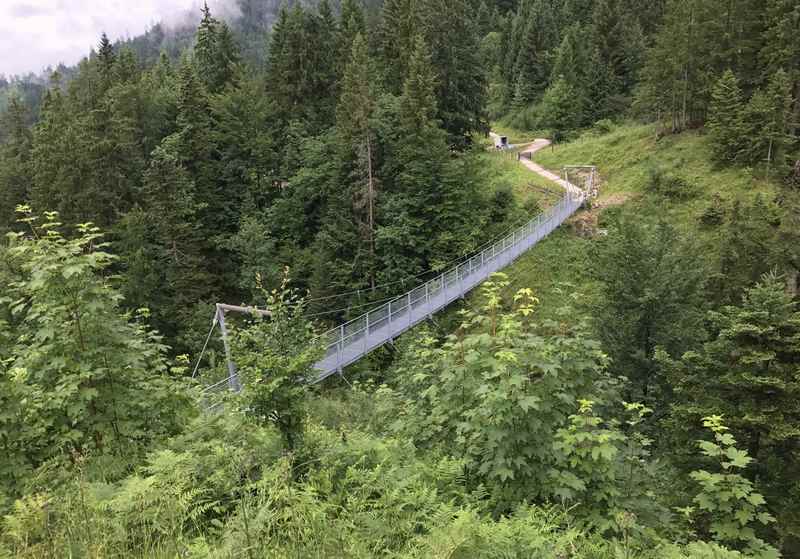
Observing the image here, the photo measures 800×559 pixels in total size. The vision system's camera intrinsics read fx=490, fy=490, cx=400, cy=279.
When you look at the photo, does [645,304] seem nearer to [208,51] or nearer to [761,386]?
[761,386]

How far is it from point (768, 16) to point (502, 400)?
2752cm

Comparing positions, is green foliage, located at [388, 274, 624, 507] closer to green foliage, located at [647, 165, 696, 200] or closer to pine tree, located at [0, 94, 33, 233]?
green foliage, located at [647, 165, 696, 200]

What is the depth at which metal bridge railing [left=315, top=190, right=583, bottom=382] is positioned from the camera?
1638cm

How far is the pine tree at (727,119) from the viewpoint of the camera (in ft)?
70.4

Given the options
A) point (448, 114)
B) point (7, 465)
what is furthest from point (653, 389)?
point (448, 114)

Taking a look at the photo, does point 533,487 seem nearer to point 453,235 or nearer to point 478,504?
point 478,504

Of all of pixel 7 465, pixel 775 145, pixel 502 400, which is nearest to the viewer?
pixel 7 465

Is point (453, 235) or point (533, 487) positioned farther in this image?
point (453, 235)

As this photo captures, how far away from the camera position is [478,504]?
174 inches

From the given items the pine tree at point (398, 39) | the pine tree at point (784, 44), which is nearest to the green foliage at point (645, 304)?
the pine tree at point (784, 44)

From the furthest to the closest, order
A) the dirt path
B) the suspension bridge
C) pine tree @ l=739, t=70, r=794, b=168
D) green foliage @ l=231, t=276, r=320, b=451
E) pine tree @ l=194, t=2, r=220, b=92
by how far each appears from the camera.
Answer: pine tree @ l=194, t=2, r=220, b=92, the dirt path, pine tree @ l=739, t=70, r=794, b=168, the suspension bridge, green foliage @ l=231, t=276, r=320, b=451

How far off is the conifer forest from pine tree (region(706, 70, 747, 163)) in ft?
0.43

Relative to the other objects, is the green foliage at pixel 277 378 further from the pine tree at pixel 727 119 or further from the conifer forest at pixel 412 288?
the pine tree at pixel 727 119

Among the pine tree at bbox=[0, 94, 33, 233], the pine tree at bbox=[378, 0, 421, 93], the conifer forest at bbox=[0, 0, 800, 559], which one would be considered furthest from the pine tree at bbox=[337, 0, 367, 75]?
the pine tree at bbox=[0, 94, 33, 233]
